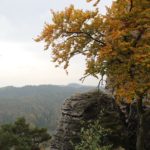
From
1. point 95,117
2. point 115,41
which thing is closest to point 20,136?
point 95,117

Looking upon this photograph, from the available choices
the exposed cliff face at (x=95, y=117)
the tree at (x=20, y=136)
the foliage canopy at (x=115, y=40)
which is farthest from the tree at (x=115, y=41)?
the tree at (x=20, y=136)

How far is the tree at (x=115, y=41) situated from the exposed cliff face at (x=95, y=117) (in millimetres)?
6308

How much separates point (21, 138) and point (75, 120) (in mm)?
21650

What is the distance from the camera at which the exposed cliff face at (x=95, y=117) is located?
33.1 m

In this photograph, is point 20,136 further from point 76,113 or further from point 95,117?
point 95,117

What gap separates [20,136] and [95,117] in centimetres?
2452

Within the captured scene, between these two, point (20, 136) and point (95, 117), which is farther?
Answer: point (20, 136)

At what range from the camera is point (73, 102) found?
116 feet

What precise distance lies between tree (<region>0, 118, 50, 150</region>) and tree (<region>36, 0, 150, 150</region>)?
26870mm

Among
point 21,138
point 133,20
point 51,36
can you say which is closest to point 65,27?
point 51,36

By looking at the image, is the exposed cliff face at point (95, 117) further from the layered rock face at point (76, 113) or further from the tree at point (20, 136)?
the tree at point (20, 136)

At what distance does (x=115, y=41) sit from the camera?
24.7 m

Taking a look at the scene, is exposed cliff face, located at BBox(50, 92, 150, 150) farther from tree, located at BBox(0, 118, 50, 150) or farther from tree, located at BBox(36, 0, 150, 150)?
tree, located at BBox(0, 118, 50, 150)

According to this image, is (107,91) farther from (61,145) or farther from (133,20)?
(133,20)
